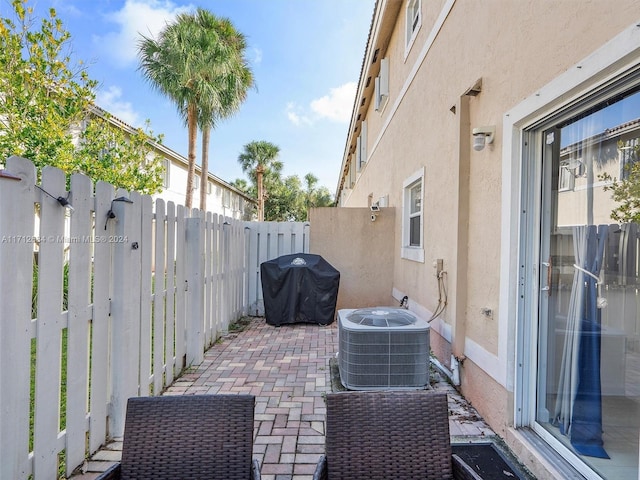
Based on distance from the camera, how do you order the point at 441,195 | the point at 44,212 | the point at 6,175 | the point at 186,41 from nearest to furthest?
the point at 6,175
the point at 44,212
the point at 441,195
the point at 186,41

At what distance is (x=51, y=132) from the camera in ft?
18.9

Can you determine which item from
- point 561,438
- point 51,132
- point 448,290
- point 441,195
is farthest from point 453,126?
point 51,132

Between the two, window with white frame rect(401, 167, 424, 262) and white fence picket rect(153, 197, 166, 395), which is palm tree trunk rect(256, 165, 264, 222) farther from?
white fence picket rect(153, 197, 166, 395)

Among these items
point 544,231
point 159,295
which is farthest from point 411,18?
point 159,295

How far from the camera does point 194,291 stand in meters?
4.49

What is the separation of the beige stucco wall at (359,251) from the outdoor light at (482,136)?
416 cm

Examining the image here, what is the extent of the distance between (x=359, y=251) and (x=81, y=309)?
5.52 meters

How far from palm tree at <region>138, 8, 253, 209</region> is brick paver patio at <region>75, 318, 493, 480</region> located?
1072cm

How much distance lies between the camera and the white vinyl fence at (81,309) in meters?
1.91

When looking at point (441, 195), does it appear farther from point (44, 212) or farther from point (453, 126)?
point (44, 212)

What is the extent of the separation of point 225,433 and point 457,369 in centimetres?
284

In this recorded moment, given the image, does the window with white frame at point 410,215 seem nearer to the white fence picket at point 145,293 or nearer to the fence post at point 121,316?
the white fence picket at point 145,293

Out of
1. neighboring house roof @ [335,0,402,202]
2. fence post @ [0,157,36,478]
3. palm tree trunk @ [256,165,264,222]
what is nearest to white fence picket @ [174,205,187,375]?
fence post @ [0,157,36,478]

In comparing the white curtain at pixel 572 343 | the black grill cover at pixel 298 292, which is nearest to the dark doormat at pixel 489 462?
the white curtain at pixel 572 343
